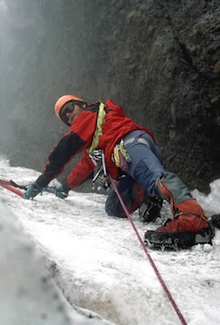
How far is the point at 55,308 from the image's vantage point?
1.07 meters

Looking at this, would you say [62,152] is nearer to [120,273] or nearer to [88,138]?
[88,138]

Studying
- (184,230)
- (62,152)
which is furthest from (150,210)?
(62,152)

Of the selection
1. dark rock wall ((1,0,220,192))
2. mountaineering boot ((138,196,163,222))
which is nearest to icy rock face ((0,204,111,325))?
mountaineering boot ((138,196,163,222))

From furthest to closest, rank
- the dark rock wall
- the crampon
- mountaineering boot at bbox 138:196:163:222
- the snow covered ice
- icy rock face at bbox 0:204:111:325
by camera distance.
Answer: the dark rock wall
mountaineering boot at bbox 138:196:163:222
the crampon
the snow covered ice
icy rock face at bbox 0:204:111:325

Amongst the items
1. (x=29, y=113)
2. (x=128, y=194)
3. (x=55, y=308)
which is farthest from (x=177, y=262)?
(x=29, y=113)

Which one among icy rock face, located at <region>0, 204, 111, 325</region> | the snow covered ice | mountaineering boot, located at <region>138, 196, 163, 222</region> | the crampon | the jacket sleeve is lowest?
mountaineering boot, located at <region>138, 196, 163, 222</region>

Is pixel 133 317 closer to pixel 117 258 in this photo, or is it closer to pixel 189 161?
pixel 117 258

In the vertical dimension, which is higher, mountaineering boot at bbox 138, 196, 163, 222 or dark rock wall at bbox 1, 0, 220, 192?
dark rock wall at bbox 1, 0, 220, 192

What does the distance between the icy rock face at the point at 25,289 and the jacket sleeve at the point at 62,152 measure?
2.42m

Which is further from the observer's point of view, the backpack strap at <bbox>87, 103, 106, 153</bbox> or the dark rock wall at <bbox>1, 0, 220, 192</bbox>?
the dark rock wall at <bbox>1, 0, 220, 192</bbox>

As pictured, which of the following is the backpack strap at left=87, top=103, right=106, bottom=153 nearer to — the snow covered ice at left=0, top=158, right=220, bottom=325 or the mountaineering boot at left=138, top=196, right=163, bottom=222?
the mountaineering boot at left=138, top=196, right=163, bottom=222

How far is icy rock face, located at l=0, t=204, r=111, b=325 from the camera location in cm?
100

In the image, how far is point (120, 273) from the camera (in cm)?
181

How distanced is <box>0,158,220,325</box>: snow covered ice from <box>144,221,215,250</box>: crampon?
5 cm
